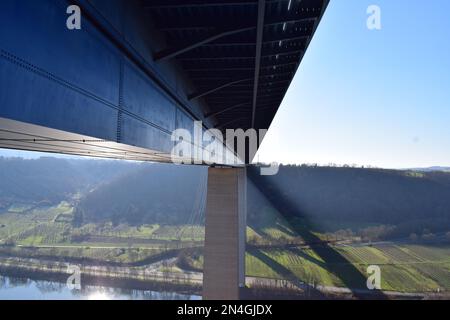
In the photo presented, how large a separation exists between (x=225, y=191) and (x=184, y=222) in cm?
7467

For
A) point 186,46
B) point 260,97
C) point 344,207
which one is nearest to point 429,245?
point 344,207

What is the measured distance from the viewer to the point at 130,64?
15.6ft

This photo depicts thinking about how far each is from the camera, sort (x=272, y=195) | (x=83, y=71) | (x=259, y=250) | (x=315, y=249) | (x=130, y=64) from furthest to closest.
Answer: (x=272, y=195)
(x=259, y=250)
(x=315, y=249)
(x=130, y=64)
(x=83, y=71)

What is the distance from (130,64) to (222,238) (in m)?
19.7

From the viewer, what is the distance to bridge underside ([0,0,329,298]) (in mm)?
2682

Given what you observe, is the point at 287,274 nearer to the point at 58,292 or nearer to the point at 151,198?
the point at 58,292

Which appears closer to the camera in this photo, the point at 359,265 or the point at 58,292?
the point at 359,265

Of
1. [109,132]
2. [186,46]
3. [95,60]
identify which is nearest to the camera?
[95,60]

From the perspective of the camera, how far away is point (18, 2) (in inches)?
99.0

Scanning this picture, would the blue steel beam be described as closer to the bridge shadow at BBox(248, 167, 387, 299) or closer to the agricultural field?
the bridge shadow at BBox(248, 167, 387, 299)

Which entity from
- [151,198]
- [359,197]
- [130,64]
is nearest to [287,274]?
[130,64]

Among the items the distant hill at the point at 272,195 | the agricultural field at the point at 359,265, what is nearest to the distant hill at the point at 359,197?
the distant hill at the point at 272,195

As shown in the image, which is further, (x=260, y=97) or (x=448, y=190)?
(x=448, y=190)

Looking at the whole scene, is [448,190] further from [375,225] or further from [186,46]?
[186,46]
